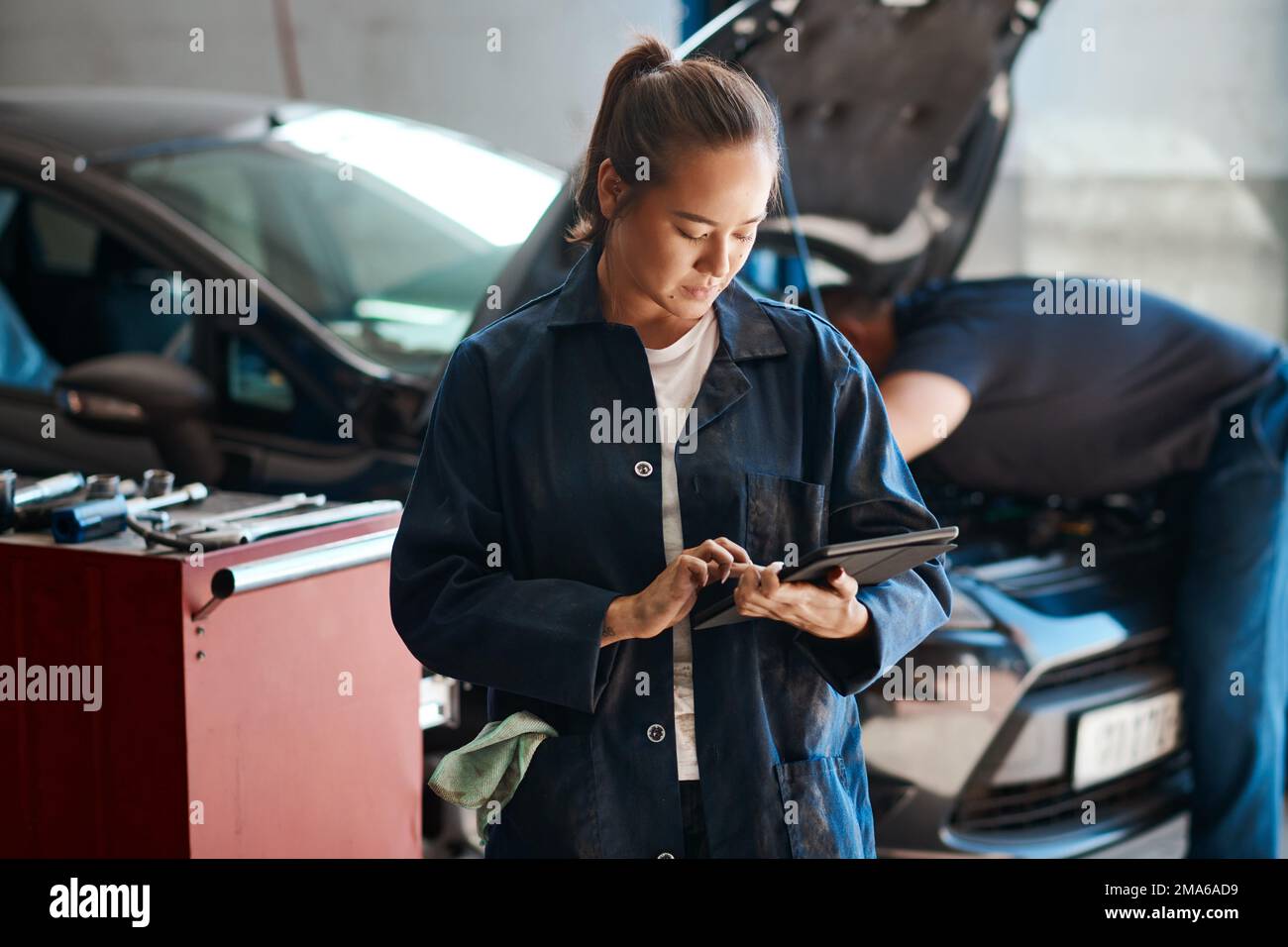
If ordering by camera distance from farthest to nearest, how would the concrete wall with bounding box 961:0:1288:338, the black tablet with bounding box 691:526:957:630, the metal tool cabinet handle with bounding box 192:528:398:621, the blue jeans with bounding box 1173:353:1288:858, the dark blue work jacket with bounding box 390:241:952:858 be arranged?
1. the concrete wall with bounding box 961:0:1288:338
2. the blue jeans with bounding box 1173:353:1288:858
3. the metal tool cabinet handle with bounding box 192:528:398:621
4. the dark blue work jacket with bounding box 390:241:952:858
5. the black tablet with bounding box 691:526:957:630

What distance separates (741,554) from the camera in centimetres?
114

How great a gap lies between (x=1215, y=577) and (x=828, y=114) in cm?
124

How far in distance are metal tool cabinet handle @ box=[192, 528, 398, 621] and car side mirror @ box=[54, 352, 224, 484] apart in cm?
90

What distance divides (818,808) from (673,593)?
0.30 metres

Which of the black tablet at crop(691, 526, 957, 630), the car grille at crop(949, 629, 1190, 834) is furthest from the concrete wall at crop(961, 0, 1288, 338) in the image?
the black tablet at crop(691, 526, 957, 630)

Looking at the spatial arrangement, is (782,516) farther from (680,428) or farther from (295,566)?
(295,566)

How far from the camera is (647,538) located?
1244mm

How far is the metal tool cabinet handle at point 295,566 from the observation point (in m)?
1.61

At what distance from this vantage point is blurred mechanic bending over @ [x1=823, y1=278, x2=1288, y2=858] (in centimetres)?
244

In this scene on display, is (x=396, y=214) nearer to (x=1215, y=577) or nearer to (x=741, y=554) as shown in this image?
(x=1215, y=577)

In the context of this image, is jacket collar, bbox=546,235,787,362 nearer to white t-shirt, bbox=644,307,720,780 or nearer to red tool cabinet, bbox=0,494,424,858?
white t-shirt, bbox=644,307,720,780

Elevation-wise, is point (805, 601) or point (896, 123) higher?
point (896, 123)

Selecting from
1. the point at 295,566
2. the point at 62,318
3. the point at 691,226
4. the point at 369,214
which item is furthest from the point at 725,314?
the point at 62,318

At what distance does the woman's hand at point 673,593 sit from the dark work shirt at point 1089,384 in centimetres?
152
